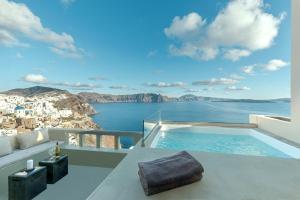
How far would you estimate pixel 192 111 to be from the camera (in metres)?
7.74

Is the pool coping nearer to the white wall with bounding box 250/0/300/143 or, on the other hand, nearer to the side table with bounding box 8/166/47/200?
the white wall with bounding box 250/0/300/143

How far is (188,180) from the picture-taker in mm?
1408

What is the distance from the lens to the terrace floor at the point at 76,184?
2.36 m

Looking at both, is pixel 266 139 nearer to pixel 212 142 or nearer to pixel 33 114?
pixel 212 142

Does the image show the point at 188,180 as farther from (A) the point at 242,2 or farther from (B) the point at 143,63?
(B) the point at 143,63

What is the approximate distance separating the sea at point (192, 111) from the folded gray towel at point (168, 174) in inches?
174

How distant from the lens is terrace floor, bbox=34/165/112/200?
2357mm

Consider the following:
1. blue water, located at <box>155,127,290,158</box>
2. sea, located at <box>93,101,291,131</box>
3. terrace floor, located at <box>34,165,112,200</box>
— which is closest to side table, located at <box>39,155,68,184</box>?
terrace floor, located at <box>34,165,112,200</box>

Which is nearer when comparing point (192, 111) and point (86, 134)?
point (86, 134)

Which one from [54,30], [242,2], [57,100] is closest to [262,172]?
[242,2]

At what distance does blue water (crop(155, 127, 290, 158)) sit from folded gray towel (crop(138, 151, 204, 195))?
2554mm

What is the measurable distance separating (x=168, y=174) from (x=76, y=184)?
188cm

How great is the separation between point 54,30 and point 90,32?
160 centimetres

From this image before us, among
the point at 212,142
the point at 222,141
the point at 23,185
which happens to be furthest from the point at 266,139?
the point at 23,185
